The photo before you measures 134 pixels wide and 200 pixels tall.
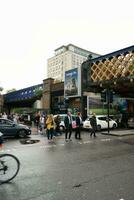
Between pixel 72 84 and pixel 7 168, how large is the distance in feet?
90.3

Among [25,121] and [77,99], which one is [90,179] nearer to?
[77,99]

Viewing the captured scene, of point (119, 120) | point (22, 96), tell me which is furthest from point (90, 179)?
point (22, 96)

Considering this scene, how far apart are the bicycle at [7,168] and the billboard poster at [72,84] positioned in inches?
1032

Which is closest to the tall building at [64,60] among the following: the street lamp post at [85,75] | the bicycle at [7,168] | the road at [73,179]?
the street lamp post at [85,75]

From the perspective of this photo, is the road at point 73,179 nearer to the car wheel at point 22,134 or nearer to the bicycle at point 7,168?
the bicycle at point 7,168

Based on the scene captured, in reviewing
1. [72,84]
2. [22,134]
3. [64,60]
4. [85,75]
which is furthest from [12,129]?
[64,60]

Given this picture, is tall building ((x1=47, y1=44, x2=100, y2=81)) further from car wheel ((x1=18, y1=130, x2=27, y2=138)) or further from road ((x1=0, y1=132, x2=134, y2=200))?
road ((x1=0, y1=132, x2=134, y2=200))

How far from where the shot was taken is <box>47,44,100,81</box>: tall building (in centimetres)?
9512

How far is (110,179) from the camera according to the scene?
23.6ft

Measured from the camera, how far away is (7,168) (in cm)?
707

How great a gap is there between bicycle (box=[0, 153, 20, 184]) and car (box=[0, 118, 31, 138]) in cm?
1221

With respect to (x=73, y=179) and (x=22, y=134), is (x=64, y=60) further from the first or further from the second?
(x=73, y=179)

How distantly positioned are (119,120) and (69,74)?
8519 millimetres

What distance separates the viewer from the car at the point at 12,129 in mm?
19266
